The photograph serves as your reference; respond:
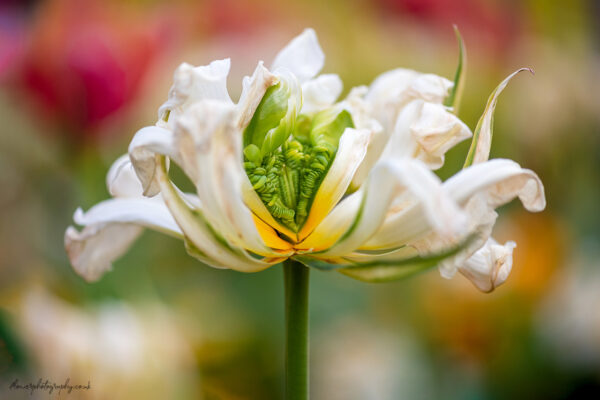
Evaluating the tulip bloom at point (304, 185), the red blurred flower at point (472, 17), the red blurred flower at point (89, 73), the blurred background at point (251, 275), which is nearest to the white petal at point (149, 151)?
the tulip bloom at point (304, 185)

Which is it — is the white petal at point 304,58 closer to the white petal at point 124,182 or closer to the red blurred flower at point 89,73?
the white petal at point 124,182

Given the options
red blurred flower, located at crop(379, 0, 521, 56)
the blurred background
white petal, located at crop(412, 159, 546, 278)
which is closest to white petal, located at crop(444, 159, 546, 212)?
white petal, located at crop(412, 159, 546, 278)

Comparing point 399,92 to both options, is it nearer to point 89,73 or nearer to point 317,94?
point 317,94

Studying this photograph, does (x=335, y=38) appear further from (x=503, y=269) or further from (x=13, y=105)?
(x=503, y=269)

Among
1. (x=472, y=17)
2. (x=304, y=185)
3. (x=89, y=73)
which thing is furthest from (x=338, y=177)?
(x=472, y=17)

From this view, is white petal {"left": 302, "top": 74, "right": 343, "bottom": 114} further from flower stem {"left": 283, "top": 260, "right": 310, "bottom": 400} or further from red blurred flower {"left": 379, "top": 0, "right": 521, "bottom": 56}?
red blurred flower {"left": 379, "top": 0, "right": 521, "bottom": 56}

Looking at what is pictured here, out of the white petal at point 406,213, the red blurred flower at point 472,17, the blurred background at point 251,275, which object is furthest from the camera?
the red blurred flower at point 472,17
